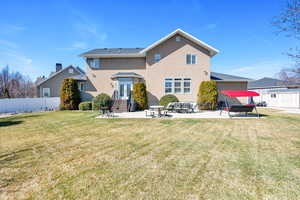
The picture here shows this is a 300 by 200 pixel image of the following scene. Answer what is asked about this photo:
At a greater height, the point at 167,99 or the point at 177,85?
the point at 177,85

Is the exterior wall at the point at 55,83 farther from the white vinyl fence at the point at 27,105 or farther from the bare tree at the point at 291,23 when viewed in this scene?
the bare tree at the point at 291,23

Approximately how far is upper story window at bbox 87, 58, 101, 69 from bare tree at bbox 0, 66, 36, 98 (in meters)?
17.8

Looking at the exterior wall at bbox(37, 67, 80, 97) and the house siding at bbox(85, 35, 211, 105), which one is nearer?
the house siding at bbox(85, 35, 211, 105)

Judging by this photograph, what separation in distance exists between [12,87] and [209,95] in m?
33.8

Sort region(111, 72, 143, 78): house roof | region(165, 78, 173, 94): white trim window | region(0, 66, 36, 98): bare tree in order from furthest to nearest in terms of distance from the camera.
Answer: region(0, 66, 36, 98): bare tree < region(165, 78, 173, 94): white trim window < region(111, 72, 143, 78): house roof

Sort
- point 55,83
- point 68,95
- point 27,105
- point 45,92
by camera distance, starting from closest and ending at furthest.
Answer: point 27,105 → point 68,95 → point 45,92 → point 55,83

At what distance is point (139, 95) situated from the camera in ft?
48.0

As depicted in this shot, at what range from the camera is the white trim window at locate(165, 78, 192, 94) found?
15945 mm

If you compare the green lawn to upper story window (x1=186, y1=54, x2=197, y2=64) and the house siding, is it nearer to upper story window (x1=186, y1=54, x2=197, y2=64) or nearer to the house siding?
the house siding

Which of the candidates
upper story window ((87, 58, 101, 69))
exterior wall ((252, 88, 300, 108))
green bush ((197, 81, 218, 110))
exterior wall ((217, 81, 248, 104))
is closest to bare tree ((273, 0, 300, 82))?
green bush ((197, 81, 218, 110))

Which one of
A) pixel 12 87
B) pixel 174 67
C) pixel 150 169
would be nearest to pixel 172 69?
pixel 174 67

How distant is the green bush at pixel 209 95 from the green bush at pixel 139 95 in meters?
6.21

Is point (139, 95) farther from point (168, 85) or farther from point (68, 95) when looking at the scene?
point (68, 95)

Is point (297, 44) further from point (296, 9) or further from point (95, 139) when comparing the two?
point (95, 139)
